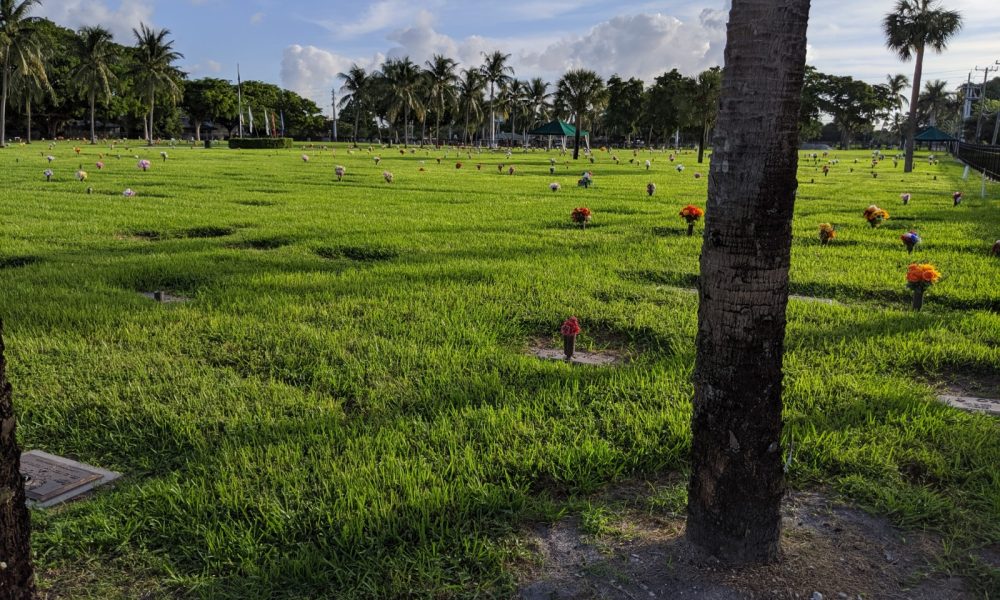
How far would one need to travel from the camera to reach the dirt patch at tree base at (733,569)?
7.57ft

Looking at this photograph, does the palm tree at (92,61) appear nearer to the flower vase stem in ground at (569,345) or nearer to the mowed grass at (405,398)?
the mowed grass at (405,398)

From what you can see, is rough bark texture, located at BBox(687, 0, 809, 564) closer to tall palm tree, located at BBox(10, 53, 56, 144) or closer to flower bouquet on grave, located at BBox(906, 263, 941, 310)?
flower bouquet on grave, located at BBox(906, 263, 941, 310)

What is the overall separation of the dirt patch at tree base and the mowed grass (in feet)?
0.40

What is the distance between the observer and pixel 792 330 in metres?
5.07

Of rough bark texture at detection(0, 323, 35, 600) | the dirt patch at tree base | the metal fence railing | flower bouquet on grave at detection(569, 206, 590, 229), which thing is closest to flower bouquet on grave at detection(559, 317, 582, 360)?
the dirt patch at tree base

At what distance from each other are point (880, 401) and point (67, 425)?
14.1ft

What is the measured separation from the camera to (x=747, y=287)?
7.34 ft

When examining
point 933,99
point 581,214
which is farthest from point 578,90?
point 933,99

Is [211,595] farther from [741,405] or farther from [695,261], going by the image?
[695,261]

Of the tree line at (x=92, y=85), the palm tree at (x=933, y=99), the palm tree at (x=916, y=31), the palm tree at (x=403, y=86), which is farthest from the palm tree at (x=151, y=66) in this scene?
the palm tree at (x=933, y=99)

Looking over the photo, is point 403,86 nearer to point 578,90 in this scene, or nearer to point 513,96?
point 513,96

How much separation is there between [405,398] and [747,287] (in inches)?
84.6

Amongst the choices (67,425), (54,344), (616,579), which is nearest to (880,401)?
(616,579)

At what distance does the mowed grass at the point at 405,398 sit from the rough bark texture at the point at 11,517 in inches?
19.3
